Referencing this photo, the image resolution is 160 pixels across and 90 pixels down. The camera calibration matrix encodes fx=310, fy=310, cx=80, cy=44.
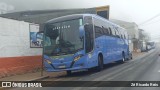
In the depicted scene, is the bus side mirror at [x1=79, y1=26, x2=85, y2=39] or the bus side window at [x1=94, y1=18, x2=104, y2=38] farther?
the bus side window at [x1=94, y1=18, x2=104, y2=38]

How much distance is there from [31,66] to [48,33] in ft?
15.1

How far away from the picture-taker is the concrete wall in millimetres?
18789

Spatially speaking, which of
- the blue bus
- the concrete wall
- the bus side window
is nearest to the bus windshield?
the blue bus

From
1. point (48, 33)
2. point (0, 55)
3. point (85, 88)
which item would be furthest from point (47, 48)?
point (85, 88)

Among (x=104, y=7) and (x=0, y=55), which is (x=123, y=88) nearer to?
(x=0, y=55)

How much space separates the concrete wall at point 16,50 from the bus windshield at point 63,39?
9.17ft

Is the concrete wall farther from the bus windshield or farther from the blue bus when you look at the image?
the bus windshield

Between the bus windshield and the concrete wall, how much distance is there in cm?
279

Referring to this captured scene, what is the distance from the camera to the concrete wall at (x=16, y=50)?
18.8 meters

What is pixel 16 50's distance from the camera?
20.3 metres

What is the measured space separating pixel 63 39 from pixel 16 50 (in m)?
4.48

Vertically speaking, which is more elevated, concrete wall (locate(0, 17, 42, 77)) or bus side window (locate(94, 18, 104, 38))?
bus side window (locate(94, 18, 104, 38))

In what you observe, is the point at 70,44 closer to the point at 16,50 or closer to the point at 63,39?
the point at 63,39

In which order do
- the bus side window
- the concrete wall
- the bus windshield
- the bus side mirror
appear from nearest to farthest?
1. the bus side mirror
2. the bus windshield
3. the concrete wall
4. the bus side window
